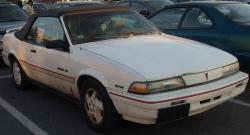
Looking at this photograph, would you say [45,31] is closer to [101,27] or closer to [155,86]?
[101,27]

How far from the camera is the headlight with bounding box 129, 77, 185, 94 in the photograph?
4410mm

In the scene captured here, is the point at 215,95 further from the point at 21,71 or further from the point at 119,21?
the point at 21,71

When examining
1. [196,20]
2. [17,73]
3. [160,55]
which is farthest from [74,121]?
[196,20]

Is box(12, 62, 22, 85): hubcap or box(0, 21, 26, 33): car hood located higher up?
box(0, 21, 26, 33): car hood

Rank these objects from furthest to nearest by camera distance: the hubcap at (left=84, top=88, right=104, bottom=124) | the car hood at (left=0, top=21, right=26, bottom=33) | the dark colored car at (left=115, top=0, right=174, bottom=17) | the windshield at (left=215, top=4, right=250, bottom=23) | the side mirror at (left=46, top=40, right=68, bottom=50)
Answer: the dark colored car at (left=115, top=0, right=174, bottom=17) → the car hood at (left=0, top=21, right=26, bottom=33) → the windshield at (left=215, top=4, right=250, bottom=23) → the side mirror at (left=46, top=40, right=68, bottom=50) → the hubcap at (left=84, top=88, right=104, bottom=124)

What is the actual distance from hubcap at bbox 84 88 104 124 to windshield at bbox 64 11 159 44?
782 mm

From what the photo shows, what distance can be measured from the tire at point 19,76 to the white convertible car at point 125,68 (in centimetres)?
55

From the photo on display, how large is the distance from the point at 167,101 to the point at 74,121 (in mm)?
1727

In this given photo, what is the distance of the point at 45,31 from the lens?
6332mm

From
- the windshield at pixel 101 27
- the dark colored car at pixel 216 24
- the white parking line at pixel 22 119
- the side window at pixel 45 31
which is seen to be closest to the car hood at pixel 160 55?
the windshield at pixel 101 27

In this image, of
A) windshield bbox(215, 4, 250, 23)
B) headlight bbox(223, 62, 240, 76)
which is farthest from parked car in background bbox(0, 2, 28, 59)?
headlight bbox(223, 62, 240, 76)

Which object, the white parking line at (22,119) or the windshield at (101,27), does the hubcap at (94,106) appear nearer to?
the white parking line at (22,119)

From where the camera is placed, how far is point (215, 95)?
4.72m

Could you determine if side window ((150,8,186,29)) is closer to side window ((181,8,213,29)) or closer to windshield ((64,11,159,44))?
side window ((181,8,213,29))
